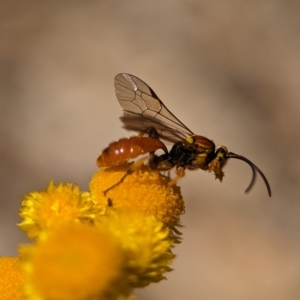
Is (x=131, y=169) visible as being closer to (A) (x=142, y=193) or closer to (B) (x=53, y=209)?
(A) (x=142, y=193)

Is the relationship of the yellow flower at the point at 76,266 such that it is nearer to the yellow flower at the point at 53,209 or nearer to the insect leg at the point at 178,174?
the yellow flower at the point at 53,209

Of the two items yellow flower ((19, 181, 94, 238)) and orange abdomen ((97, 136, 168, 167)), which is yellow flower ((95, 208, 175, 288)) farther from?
orange abdomen ((97, 136, 168, 167))

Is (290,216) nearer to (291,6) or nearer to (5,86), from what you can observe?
(291,6)

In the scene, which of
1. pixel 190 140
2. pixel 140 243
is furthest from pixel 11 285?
pixel 190 140

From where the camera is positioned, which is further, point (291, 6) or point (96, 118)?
point (291, 6)

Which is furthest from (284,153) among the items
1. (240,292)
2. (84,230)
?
(84,230)

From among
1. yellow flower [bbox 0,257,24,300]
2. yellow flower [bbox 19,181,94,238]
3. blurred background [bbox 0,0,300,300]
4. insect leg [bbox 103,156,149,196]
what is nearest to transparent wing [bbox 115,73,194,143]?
insect leg [bbox 103,156,149,196]

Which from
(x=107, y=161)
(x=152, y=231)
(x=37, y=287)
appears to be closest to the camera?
(x=37, y=287)
